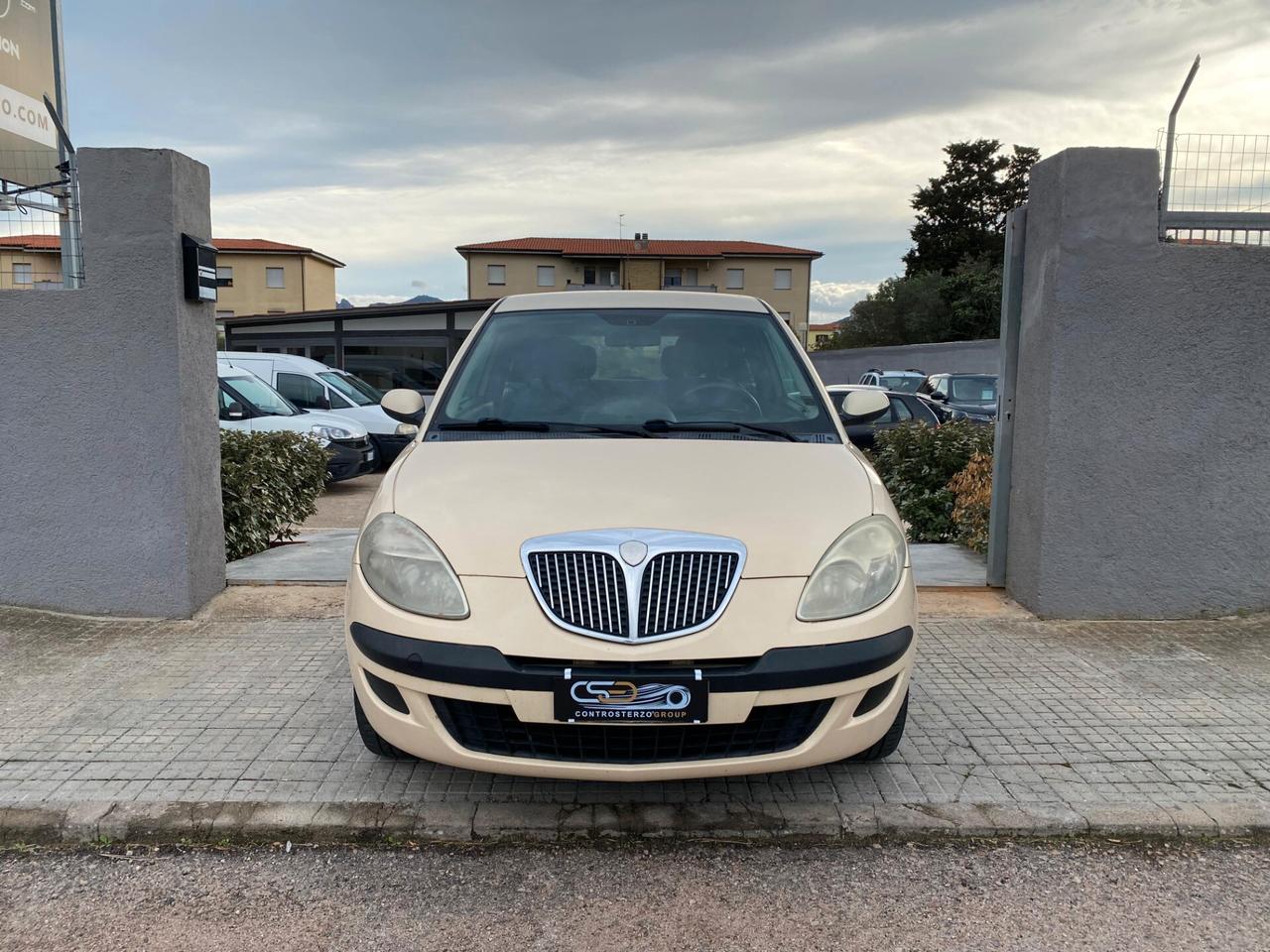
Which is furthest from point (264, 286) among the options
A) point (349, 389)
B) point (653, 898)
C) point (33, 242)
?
point (653, 898)

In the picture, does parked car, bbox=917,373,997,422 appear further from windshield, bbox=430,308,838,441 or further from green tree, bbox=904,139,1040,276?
green tree, bbox=904,139,1040,276

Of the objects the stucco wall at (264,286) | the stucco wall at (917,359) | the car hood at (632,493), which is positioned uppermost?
the stucco wall at (264,286)

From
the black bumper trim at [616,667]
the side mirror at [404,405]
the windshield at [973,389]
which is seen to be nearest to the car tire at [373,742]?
the black bumper trim at [616,667]

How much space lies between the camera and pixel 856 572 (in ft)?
9.91

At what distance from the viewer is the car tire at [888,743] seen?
3.38m

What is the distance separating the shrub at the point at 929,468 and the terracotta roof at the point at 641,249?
55736 millimetres

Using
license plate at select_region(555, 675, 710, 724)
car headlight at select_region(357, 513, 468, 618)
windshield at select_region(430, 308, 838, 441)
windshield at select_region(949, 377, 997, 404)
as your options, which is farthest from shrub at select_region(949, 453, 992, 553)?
windshield at select_region(949, 377, 997, 404)

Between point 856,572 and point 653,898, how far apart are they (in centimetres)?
117

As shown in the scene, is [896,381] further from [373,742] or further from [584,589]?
[584,589]

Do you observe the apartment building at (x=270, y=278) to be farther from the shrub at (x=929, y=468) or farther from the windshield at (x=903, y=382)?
the shrub at (x=929, y=468)

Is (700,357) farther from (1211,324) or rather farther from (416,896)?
(1211,324)

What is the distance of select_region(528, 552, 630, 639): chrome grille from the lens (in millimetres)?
2812

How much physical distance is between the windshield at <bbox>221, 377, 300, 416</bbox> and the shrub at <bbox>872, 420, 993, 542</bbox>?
8440mm

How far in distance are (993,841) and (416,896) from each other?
1880mm
